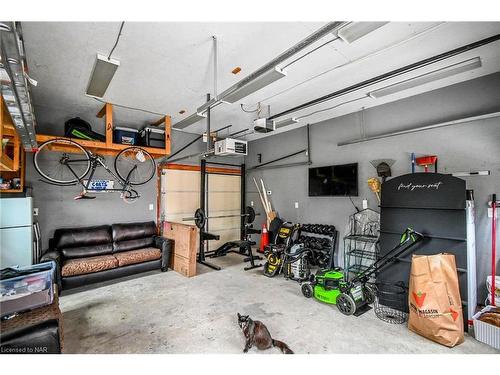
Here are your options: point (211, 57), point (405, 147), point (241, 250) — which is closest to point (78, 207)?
point (241, 250)

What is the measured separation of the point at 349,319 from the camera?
9.04ft

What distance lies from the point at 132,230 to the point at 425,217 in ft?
15.9

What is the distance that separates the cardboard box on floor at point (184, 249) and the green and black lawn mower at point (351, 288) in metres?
2.03

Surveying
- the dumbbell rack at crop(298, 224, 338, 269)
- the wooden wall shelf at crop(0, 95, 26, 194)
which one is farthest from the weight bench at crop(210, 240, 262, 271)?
the wooden wall shelf at crop(0, 95, 26, 194)

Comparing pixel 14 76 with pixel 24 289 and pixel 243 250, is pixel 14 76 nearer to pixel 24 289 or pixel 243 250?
pixel 24 289

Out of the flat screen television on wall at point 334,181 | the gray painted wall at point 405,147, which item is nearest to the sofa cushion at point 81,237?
the gray painted wall at point 405,147

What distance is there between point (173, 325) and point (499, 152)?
4457mm

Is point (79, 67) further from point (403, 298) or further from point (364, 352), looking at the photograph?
point (403, 298)

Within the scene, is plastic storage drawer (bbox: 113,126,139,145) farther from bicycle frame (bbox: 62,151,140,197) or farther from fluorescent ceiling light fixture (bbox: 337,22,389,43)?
fluorescent ceiling light fixture (bbox: 337,22,389,43)

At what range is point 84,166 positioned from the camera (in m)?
4.41

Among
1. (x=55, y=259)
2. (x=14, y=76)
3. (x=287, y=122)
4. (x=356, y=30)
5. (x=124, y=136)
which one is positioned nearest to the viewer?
(x=14, y=76)

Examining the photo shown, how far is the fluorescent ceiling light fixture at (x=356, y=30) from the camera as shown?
6.72 feet

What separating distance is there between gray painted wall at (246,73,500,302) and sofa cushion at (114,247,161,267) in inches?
120
